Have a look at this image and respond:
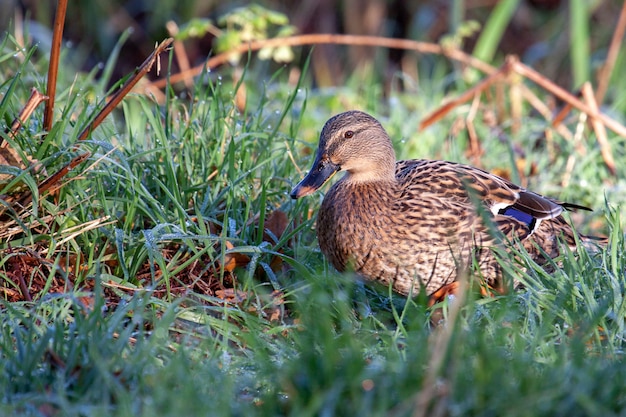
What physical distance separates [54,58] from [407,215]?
1.65 meters

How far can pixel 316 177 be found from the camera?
13.1ft

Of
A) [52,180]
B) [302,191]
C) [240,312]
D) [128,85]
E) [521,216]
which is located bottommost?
[240,312]

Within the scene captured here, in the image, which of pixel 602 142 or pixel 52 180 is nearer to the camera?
pixel 52 180

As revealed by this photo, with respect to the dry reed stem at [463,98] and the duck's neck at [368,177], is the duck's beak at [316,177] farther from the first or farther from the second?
the dry reed stem at [463,98]

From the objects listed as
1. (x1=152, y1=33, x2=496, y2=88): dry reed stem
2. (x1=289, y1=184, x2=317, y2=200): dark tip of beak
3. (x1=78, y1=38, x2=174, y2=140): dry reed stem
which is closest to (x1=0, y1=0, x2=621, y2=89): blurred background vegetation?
(x1=152, y1=33, x2=496, y2=88): dry reed stem

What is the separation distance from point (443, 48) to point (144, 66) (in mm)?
3292

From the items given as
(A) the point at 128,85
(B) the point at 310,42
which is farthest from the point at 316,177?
(B) the point at 310,42

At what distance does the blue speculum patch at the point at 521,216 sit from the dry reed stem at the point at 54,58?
2098mm

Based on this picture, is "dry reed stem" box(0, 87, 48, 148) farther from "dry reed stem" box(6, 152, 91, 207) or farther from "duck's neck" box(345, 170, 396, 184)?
"duck's neck" box(345, 170, 396, 184)

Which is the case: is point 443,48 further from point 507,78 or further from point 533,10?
point 533,10

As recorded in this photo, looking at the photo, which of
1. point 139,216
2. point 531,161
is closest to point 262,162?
point 139,216

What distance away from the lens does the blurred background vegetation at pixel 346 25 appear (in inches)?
365

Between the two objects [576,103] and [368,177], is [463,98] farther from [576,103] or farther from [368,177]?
[368,177]

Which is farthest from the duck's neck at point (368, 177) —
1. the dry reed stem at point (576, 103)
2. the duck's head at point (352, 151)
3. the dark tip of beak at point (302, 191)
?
the dry reed stem at point (576, 103)
